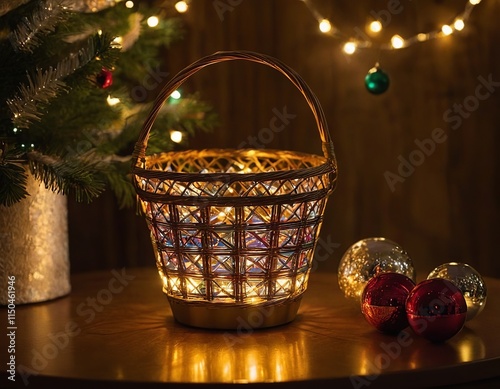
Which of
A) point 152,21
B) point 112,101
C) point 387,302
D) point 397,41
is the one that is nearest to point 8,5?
point 112,101

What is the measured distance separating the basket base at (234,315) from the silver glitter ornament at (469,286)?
232 mm

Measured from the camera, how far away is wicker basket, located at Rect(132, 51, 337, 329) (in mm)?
1191

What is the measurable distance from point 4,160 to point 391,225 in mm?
937

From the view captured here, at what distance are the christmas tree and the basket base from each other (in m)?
0.24

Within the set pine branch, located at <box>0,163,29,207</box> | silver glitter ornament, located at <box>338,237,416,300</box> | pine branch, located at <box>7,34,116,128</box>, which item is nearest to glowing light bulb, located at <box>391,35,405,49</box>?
silver glitter ornament, located at <box>338,237,416,300</box>

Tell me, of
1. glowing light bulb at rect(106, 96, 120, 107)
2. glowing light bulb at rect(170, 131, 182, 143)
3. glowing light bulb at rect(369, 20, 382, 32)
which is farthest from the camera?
glowing light bulb at rect(369, 20, 382, 32)

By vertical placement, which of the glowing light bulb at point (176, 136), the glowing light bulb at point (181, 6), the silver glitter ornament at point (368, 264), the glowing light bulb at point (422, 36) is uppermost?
the glowing light bulb at point (181, 6)

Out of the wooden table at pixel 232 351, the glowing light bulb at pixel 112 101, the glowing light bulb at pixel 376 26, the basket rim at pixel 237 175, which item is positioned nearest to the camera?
the wooden table at pixel 232 351

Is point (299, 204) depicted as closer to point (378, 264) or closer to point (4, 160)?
point (378, 264)

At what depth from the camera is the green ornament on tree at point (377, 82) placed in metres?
1.76

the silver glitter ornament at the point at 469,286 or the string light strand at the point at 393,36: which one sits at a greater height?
the string light strand at the point at 393,36

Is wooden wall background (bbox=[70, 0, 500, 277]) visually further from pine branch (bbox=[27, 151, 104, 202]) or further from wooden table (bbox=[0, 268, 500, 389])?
pine branch (bbox=[27, 151, 104, 202])

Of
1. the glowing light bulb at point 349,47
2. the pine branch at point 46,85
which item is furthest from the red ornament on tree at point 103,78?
the glowing light bulb at point 349,47

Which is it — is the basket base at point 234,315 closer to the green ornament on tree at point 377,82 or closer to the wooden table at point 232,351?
the wooden table at point 232,351
